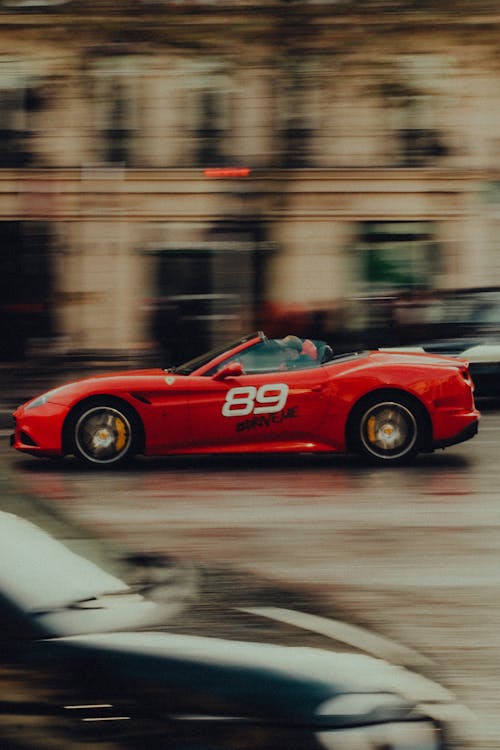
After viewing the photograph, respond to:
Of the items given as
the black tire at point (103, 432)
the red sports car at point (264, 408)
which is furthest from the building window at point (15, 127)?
the black tire at point (103, 432)

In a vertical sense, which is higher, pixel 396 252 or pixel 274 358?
pixel 396 252

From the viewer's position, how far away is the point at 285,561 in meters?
7.34

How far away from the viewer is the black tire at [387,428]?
10.8m

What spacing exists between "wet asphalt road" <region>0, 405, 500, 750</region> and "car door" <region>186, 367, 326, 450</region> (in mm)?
307

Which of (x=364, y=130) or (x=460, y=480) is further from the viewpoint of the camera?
(x=364, y=130)

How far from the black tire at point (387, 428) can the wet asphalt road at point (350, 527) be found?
0.18m

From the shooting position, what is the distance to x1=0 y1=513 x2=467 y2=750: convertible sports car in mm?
2889

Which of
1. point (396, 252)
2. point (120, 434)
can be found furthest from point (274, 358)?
point (396, 252)

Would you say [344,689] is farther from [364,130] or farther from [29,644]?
[364,130]

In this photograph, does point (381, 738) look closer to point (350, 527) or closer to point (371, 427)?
point (350, 527)

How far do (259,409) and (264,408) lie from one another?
5cm

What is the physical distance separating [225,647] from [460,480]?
734cm

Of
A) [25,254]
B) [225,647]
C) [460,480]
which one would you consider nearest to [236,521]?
[460,480]

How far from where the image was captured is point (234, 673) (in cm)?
312
